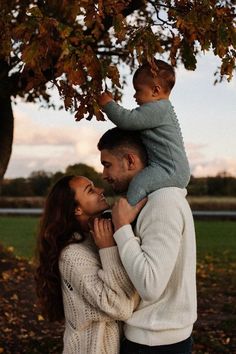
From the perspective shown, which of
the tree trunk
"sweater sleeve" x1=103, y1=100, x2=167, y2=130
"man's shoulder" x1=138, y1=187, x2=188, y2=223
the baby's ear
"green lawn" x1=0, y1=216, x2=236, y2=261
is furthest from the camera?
"green lawn" x1=0, y1=216, x2=236, y2=261

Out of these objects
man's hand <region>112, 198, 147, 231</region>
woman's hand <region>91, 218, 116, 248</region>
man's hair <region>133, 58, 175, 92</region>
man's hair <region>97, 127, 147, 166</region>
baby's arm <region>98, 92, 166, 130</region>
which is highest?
man's hair <region>133, 58, 175, 92</region>

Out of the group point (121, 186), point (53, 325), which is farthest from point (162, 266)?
point (53, 325)

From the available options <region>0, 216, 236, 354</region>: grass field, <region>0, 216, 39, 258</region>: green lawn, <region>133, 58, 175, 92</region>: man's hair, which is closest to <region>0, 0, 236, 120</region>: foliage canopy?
<region>133, 58, 175, 92</region>: man's hair

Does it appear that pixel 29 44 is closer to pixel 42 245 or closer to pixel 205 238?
pixel 42 245

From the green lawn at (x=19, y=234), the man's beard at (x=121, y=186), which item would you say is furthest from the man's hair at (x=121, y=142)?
the green lawn at (x=19, y=234)

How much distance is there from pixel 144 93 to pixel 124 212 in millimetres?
634

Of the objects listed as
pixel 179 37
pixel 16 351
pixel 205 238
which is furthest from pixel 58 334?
pixel 205 238

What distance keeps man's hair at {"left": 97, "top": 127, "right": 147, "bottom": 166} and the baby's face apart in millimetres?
182

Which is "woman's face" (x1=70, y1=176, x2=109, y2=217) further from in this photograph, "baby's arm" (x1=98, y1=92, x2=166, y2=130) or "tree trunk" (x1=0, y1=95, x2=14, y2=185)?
"tree trunk" (x1=0, y1=95, x2=14, y2=185)

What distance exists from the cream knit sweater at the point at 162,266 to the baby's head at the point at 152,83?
51cm

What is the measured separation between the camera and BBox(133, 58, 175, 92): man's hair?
135 inches

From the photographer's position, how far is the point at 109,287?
3.09m

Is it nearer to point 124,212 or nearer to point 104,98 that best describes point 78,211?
point 124,212

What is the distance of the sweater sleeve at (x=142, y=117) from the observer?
328 cm
